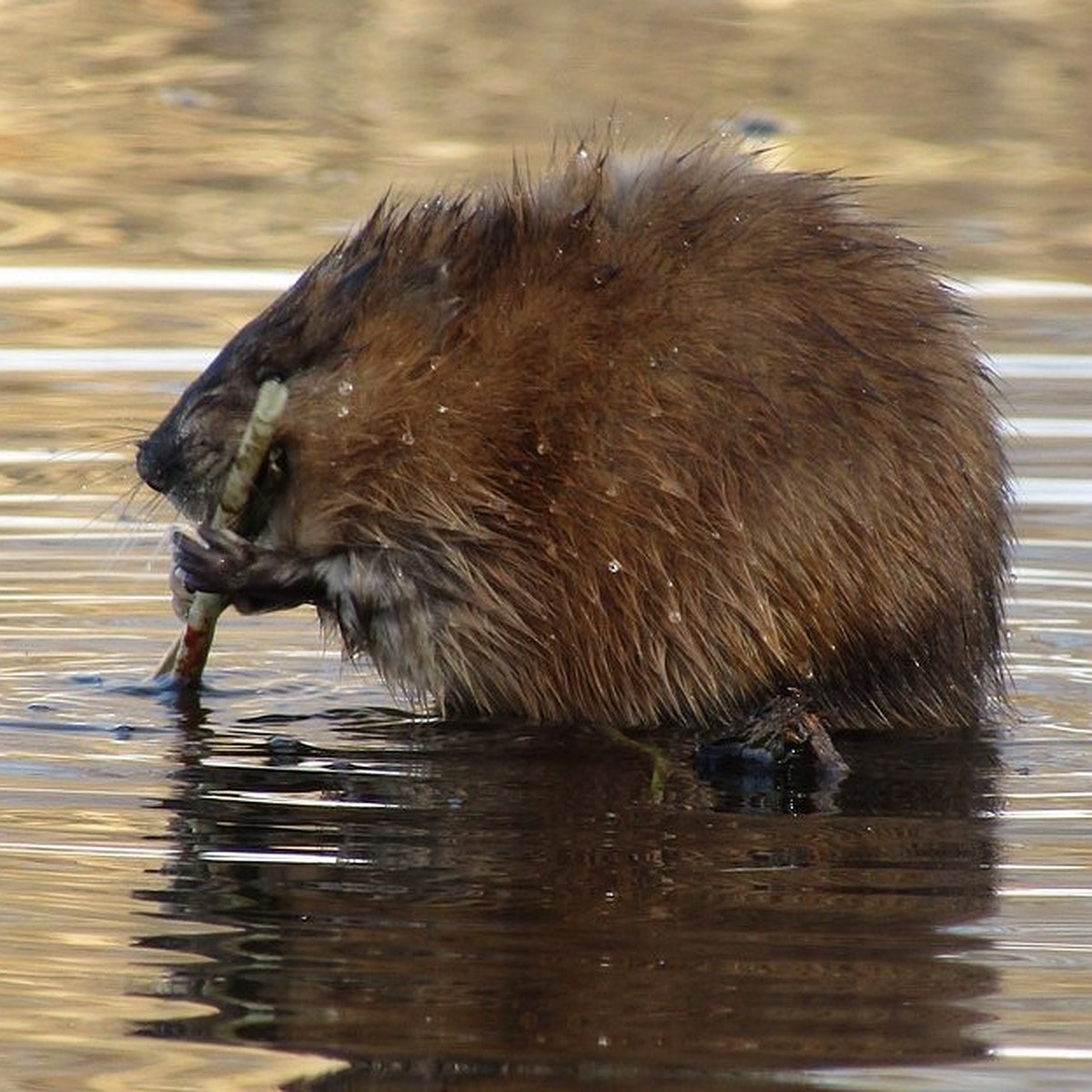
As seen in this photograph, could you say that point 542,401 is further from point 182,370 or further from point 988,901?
point 182,370

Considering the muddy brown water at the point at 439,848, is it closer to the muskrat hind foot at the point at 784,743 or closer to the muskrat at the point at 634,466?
the muskrat hind foot at the point at 784,743

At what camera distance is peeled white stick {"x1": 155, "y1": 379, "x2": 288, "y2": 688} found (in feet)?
16.5

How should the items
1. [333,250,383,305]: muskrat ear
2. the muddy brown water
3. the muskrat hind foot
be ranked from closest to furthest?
the muddy brown water, the muskrat hind foot, [333,250,383,305]: muskrat ear

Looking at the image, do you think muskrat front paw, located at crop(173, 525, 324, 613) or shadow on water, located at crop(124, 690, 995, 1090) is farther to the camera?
muskrat front paw, located at crop(173, 525, 324, 613)

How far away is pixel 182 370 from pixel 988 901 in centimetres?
467

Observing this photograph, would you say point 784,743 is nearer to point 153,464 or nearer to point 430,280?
point 430,280

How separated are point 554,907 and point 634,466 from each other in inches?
45.1

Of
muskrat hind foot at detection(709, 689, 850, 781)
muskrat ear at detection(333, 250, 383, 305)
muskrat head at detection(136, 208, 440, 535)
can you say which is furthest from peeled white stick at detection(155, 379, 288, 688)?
muskrat hind foot at detection(709, 689, 850, 781)

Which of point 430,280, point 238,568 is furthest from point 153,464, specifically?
point 430,280

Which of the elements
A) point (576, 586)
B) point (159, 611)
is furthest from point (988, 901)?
point (159, 611)

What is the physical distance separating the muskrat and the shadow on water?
0.18m

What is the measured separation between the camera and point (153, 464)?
17.0ft

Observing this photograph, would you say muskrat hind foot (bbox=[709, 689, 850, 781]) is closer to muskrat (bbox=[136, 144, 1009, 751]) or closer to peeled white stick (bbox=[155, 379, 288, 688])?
muskrat (bbox=[136, 144, 1009, 751])

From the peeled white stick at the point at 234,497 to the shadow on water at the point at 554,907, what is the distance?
0.23 m
